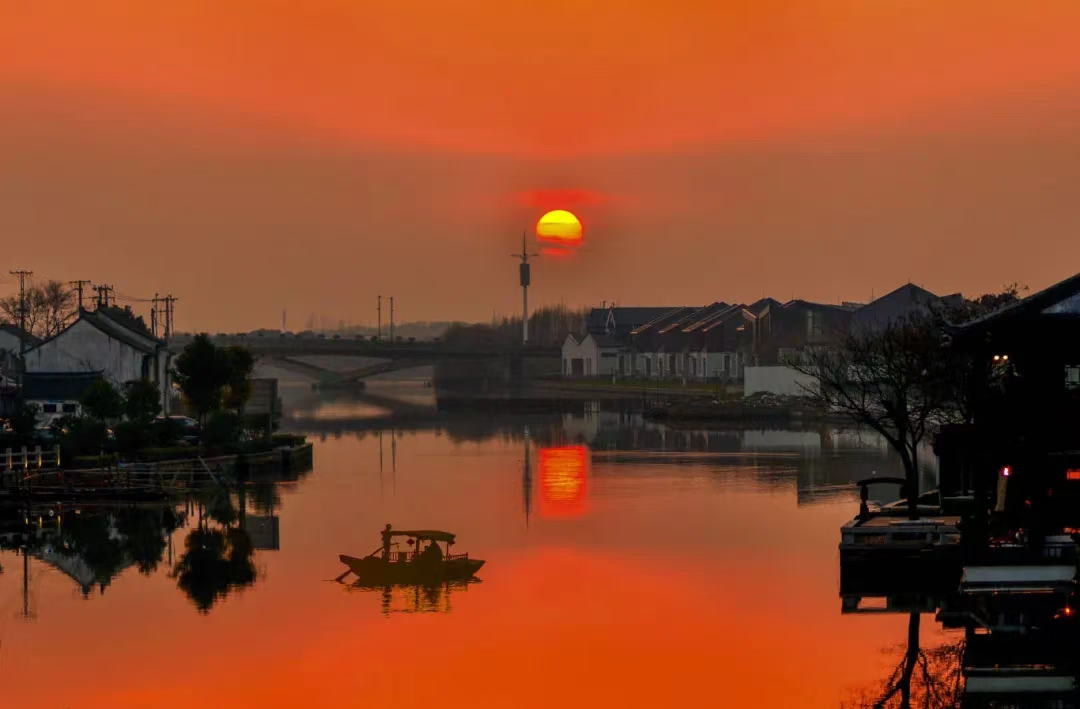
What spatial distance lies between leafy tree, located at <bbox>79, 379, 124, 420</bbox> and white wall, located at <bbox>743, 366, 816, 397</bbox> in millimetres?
68664

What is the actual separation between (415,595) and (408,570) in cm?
274

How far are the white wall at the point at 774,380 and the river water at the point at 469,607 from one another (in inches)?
2665

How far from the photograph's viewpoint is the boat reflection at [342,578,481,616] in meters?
43.4

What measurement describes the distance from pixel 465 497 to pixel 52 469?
727 inches

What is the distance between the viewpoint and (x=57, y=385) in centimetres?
10531

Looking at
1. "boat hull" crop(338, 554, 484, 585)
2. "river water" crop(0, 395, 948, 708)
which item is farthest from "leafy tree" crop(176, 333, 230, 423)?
"boat hull" crop(338, 554, 484, 585)

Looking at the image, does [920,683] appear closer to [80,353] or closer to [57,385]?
[57,385]

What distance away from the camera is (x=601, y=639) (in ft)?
130

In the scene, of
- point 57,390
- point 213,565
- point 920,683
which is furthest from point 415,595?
point 57,390

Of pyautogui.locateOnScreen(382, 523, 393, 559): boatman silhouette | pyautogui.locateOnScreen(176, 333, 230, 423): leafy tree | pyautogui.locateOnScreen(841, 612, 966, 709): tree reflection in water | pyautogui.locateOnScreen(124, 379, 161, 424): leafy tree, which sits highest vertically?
pyautogui.locateOnScreen(176, 333, 230, 423): leafy tree

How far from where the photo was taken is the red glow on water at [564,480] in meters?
68.1

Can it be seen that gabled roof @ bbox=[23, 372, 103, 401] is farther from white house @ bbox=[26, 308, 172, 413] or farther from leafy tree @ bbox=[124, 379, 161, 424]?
leafy tree @ bbox=[124, 379, 161, 424]

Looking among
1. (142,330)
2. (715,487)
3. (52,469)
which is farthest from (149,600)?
→ (142,330)

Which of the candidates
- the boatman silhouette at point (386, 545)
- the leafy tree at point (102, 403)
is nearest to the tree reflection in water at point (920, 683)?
the boatman silhouette at point (386, 545)
